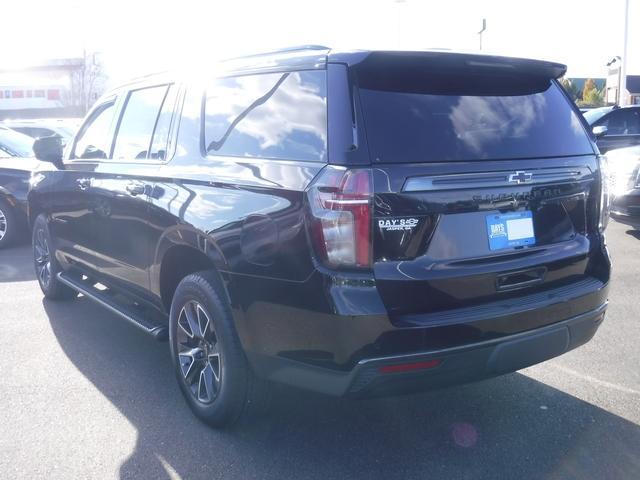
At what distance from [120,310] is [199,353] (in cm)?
107

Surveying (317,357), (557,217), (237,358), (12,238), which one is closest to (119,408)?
(237,358)

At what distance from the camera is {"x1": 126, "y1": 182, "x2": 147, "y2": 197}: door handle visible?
4.18 metres

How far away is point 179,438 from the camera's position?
363cm

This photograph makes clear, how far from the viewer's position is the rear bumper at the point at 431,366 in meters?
2.87

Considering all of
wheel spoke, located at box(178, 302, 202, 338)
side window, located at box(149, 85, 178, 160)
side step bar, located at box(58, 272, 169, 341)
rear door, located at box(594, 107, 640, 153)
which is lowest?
side step bar, located at box(58, 272, 169, 341)

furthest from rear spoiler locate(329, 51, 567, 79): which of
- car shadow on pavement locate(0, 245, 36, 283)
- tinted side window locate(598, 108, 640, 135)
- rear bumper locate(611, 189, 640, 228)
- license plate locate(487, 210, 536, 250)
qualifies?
tinted side window locate(598, 108, 640, 135)

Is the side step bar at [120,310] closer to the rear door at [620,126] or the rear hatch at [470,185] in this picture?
the rear hatch at [470,185]

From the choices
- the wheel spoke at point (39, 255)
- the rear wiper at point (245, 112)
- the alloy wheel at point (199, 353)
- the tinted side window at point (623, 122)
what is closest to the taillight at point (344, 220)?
the rear wiper at point (245, 112)

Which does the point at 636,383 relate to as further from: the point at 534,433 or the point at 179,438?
the point at 179,438

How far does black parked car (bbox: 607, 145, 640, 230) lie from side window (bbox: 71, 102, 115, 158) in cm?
538

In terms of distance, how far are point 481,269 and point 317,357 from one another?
2.62ft

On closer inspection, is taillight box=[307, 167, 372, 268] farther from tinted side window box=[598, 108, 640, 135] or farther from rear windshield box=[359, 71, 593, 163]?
tinted side window box=[598, 108, 640, 135]

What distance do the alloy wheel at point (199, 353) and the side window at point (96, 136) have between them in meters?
1.76

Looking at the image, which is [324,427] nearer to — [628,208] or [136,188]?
[136,188]
